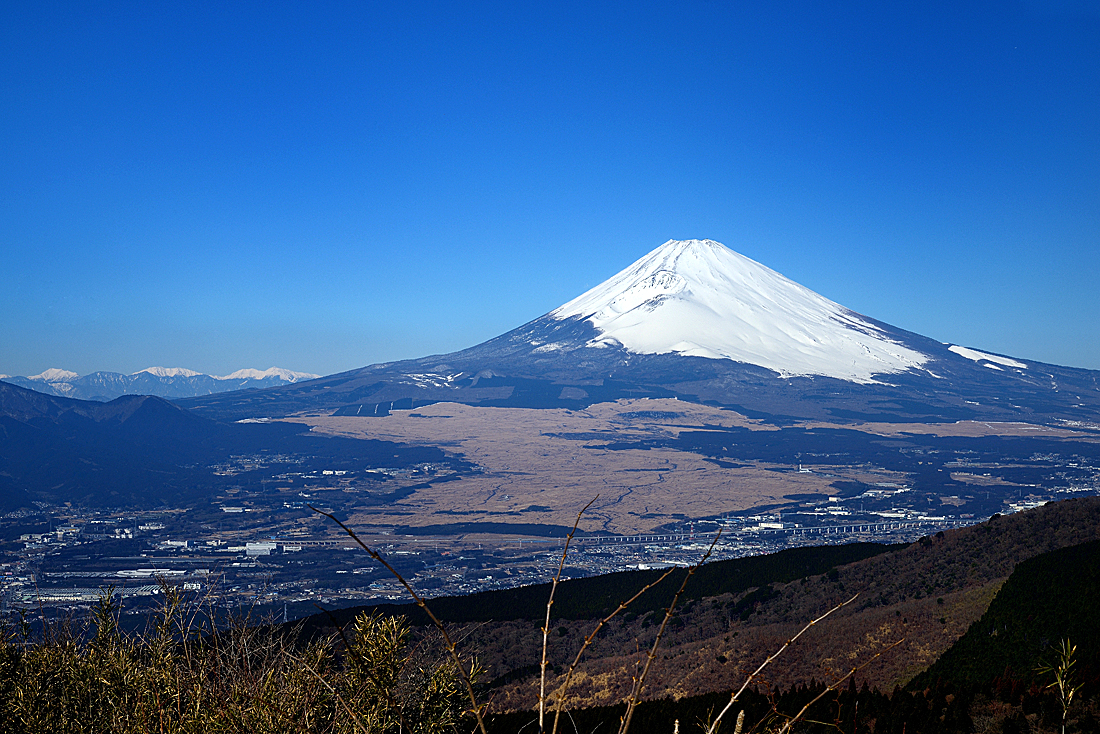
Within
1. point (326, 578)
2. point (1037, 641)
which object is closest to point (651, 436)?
point (326, 578)

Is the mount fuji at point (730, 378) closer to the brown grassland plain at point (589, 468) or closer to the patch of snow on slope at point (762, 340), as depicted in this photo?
the patch of snow on slope at point (762, 340)

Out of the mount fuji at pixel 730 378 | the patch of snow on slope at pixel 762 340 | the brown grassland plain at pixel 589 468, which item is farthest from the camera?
the patch of snow on slope at pixel 762 340

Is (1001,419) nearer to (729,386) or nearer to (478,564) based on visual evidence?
(729,386)

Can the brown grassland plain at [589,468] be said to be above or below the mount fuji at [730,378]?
below

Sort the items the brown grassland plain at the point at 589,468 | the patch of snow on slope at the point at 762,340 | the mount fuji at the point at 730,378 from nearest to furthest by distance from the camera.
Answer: the brown grassland plain at the point at 589,468, the mount fuji at the point at 730,378, the patch of snow on slope at the point at 762,340

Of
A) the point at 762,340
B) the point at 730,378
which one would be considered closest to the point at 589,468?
the point at 730,378

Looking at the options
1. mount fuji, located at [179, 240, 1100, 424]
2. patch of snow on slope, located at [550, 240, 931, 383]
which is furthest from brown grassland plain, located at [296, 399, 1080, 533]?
patch of snow on slope, located at [550, 240, 931, 383]

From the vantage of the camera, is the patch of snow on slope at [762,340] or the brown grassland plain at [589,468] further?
the patch of snow on slope at [762,340]

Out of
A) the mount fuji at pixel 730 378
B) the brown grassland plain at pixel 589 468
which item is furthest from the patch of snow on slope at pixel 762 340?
the brown grassland plain at pixel 589 468
